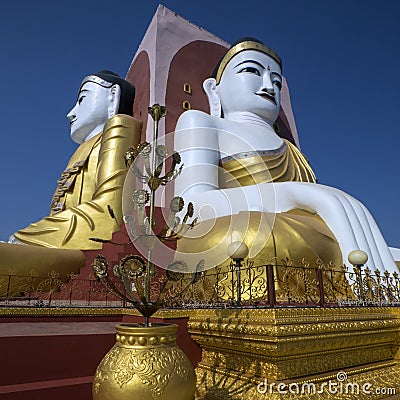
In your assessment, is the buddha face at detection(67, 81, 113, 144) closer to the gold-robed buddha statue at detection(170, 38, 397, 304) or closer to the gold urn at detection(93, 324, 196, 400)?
the gold-robed buddha statue at detection(170, 38, 397, 304)

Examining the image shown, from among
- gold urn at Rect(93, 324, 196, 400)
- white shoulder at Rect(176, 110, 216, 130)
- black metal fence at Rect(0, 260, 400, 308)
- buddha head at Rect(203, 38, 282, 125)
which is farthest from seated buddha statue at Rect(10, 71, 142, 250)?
gold urn at Rect(93, 324, 196, 400)

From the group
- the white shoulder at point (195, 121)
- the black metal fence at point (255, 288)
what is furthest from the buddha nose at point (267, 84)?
the black metal fence at point (255, 288)

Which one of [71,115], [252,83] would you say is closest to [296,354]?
[252,83]

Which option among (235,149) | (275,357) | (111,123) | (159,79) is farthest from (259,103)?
(275,357)

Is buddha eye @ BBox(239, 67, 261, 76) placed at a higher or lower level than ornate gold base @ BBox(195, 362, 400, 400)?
higher

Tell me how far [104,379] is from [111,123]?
550 cm

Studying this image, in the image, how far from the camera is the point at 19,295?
4.16 m

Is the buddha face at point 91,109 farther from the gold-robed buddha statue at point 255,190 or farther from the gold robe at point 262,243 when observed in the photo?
the gold robe at point 262,243

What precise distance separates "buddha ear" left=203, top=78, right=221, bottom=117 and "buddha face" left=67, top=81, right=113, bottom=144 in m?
2.00

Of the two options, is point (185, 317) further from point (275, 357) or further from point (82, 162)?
point (82, 162)

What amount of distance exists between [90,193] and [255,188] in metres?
3.34

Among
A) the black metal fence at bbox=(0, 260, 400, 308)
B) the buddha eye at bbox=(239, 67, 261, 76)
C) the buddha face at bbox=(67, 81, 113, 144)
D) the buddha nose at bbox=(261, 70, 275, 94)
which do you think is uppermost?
the buddha face at bbox=(67, 81, 113, 144)

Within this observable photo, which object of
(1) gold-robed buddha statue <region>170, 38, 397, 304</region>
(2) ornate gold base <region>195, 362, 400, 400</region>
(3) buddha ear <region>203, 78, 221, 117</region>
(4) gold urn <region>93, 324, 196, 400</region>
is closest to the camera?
(4) gold urn <region>93, 324, 196, 400</region>

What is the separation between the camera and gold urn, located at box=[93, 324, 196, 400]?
1.40 m
